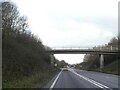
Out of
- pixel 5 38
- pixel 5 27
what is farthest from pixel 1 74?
pixel 5 27

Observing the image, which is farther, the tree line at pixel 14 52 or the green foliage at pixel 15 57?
the tree line at pixel 14 52

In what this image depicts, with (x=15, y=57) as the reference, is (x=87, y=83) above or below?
below

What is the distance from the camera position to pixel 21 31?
245ft

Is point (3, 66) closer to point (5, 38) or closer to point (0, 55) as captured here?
point (0, 55)

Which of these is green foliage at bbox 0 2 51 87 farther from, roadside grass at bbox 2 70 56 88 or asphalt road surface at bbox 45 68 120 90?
asphalt road surface at bbox 45 68 120 90

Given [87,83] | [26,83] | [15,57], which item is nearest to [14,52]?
[15,57]

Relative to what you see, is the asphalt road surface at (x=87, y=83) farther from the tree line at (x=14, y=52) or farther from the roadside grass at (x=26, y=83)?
the tree line at (x=14, y=52)

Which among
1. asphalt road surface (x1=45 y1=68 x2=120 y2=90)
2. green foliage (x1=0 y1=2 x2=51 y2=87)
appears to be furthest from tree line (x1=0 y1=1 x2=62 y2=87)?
asphalt road surface (x1=45 y1=68 x2=120 y2=90)

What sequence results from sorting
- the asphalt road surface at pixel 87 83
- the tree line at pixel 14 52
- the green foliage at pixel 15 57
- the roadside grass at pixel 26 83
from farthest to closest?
the tree line at pixel 14 52
the green foliage at pixel 15 57
the asphalt road surface at pixel 87 83
the roadside grass at pixel 26 83

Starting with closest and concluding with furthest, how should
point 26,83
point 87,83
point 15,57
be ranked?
point 26,83 < point 87,83 < point 15,57

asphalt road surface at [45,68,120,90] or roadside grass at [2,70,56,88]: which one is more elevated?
roadside grass at [2,70,56,88]

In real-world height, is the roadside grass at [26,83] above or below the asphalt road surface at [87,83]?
above

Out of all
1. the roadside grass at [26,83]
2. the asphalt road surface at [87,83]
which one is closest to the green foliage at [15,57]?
the roadside grass at [26,83]

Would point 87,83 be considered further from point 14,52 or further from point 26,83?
point 14,52
